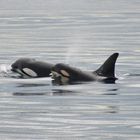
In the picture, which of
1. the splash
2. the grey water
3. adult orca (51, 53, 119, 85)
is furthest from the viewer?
the splash

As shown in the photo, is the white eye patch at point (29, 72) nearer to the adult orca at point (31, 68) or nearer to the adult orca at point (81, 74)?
the adult orca at point (31, 68)

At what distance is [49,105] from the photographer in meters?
18.5

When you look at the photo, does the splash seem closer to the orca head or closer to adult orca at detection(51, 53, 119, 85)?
the orca head

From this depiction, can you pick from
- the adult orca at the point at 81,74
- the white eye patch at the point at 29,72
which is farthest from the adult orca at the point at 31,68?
the adult orca at the point at 81,74

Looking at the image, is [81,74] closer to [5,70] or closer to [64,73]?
[64,73]

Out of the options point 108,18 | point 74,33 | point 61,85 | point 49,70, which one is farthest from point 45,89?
point 108,18

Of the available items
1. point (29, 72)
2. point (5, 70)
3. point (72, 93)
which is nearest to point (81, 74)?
point (29, 72)

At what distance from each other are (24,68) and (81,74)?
69.3 inches

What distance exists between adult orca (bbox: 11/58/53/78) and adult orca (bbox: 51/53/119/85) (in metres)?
0.60

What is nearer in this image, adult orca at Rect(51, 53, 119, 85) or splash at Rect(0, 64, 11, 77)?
adult orca at Rect(51, 53, 119, 85)

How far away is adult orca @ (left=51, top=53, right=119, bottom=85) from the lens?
71.9ft

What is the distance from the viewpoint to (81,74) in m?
22.1

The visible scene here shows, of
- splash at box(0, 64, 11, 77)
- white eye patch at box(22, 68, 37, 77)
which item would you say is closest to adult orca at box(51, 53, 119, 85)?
white eye patch at box(22, 68, 37, 77)

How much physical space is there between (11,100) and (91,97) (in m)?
1.47
